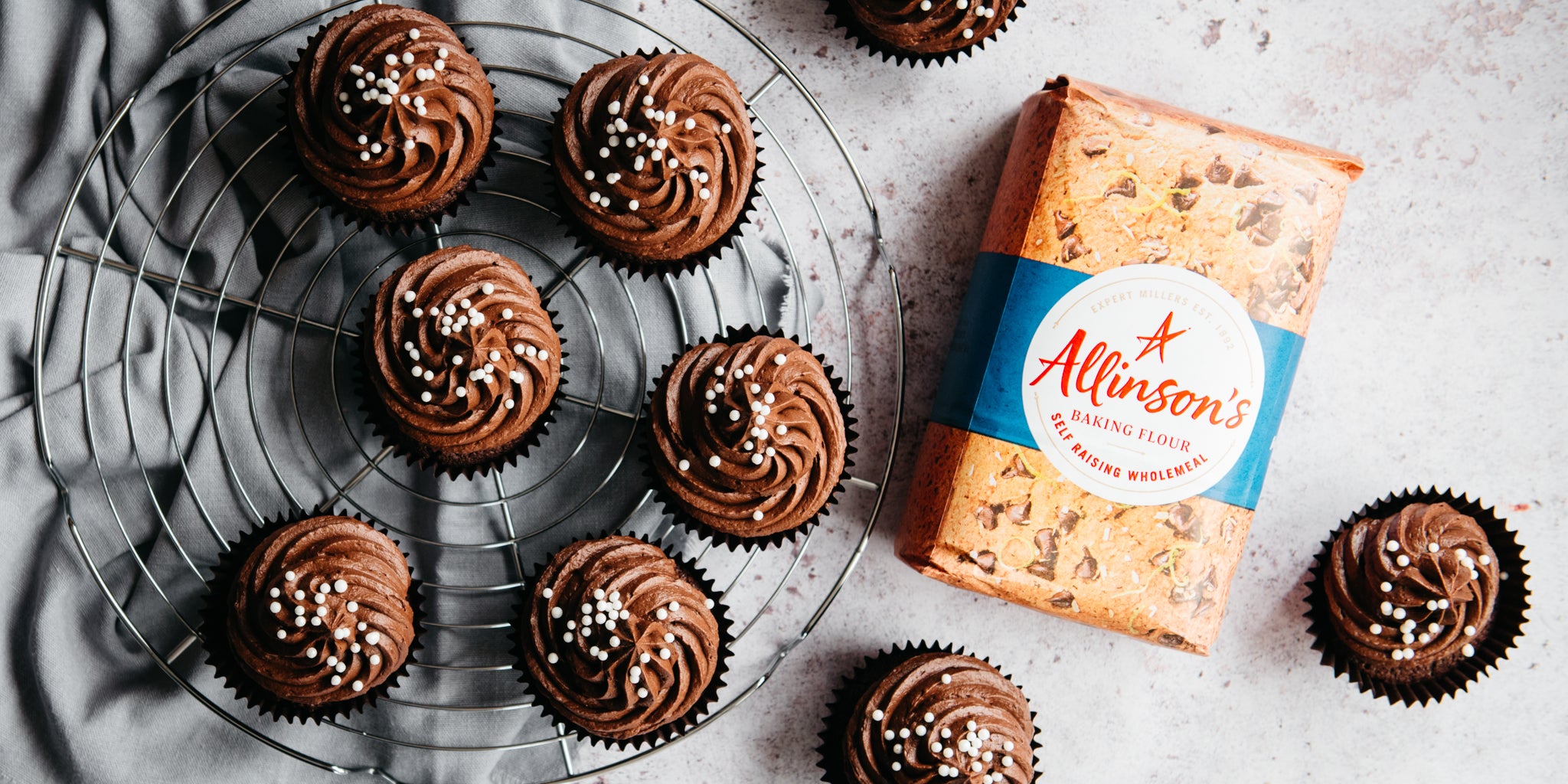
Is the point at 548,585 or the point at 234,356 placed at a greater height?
the point at 234,356

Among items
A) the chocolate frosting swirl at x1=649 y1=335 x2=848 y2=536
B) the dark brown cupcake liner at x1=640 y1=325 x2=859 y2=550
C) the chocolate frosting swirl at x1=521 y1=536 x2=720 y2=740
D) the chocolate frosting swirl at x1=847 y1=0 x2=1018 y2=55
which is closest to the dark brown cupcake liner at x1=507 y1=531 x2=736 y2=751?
the chocolate frosting swirl at x1=521 y1=536 x2=720 y2=740

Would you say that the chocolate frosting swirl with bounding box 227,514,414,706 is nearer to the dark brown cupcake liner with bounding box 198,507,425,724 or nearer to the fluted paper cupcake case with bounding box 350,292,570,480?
the dark brown cupcake liner with bounding box 198,507,425,724

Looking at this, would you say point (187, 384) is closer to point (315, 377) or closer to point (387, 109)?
point (315, 377)

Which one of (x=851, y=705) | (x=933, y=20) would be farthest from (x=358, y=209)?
(x=851, y=705)

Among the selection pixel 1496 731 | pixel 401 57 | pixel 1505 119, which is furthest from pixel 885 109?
pixel 1496 731

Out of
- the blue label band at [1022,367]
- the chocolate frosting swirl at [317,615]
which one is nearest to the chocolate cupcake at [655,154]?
the blue label band at [1022,367]

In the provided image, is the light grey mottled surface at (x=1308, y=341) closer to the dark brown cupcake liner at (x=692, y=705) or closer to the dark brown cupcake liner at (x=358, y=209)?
the dark brown cupcake liner at (x=692, y=705)

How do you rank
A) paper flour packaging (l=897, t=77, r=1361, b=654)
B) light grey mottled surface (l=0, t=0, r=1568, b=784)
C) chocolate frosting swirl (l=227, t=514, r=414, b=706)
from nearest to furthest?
chocolate frosting swirl (l=227, t=514, r=414, b=706), paper flour packaging (l=897, t=77, r=1361, b=654), light grey mottled surface (l=0, t=0, r=1568, b=784)

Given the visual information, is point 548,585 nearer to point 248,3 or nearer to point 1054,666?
point 1054,666
